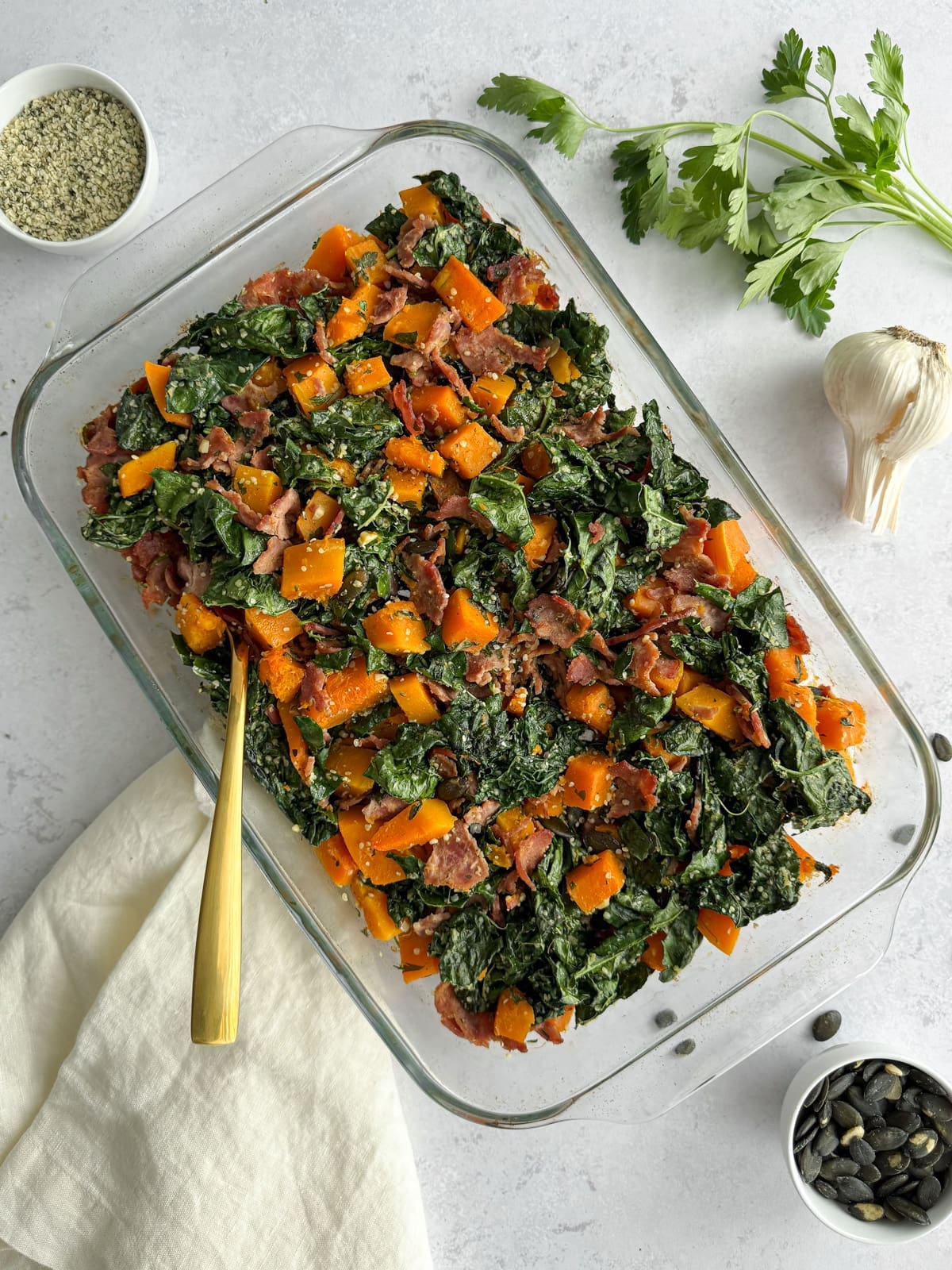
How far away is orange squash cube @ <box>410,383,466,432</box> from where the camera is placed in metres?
2.52

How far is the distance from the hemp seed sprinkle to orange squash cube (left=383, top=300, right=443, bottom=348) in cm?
97

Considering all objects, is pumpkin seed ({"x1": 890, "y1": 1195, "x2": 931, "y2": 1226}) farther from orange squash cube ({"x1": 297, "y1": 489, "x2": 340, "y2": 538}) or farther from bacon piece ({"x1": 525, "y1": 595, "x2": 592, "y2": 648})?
orange squash cube ({"x1": 297, "y1": 489, "x2": 340, "y2": 538})

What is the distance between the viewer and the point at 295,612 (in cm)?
250

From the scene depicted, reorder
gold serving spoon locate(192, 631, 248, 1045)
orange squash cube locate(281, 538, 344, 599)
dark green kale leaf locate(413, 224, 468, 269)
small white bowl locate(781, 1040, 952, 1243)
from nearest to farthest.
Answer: gold serving spoon locate(192, 631, 248, 1045) → orange squash cube locate(281, 538, 344, 599) → dark green kale leaf locate(413, 224, 468, 269) → small white bowl locate(781, 1040, 952, 1243)

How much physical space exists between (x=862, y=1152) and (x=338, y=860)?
1.86 metres

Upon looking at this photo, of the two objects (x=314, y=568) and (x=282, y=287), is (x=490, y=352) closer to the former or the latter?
(x=282, y=287)

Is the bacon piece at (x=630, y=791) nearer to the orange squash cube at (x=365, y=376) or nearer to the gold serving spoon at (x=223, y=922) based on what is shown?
the gold serving spoon at (x=223, y=922)

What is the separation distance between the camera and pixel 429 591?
245cm

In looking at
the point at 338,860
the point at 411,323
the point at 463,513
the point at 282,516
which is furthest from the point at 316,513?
the point at 338,860

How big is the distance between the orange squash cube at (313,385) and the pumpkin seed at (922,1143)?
9.06 feet

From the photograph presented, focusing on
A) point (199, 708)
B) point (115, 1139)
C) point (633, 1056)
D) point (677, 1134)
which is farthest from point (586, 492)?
point (115, 1139)

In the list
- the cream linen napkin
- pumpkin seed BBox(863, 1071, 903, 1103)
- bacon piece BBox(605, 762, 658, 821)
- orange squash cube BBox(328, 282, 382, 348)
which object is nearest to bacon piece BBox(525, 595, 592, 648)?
bacon piece BBox(605, 762, 658, 821)

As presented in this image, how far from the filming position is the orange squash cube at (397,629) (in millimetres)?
2420

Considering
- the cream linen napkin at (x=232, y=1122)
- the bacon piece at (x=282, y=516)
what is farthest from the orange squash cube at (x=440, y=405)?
the cream linen napkin at (x=232, y=1122)
